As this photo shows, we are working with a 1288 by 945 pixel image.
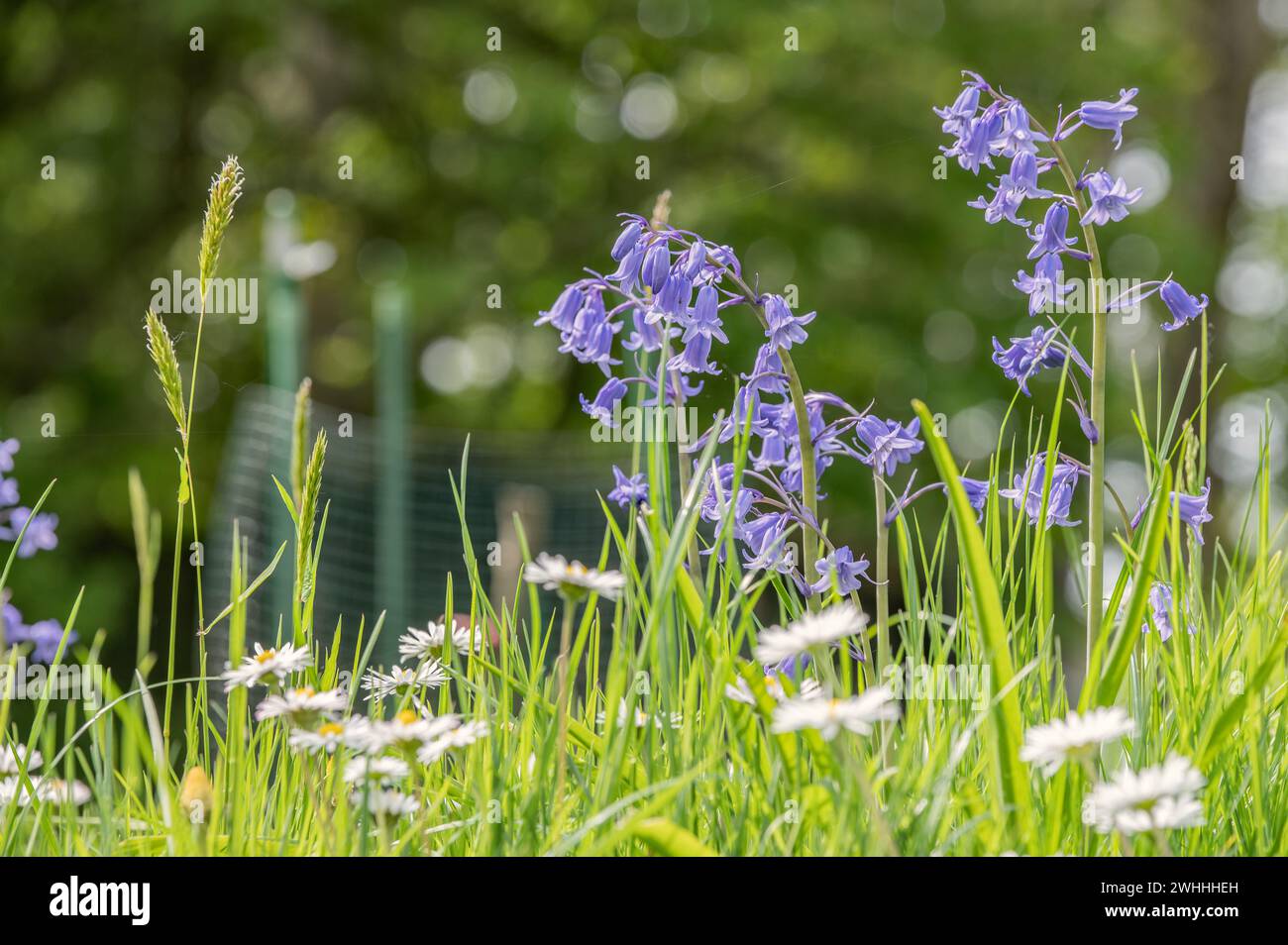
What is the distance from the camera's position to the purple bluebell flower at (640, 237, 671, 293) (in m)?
1.50

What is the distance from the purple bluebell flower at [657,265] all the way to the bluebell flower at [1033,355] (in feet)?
1.35

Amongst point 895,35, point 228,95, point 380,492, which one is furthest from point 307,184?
point 895,35

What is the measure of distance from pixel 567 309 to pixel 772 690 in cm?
58

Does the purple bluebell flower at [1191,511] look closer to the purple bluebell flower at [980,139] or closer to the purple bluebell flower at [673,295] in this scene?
the purple bluebell flower at [980,139]

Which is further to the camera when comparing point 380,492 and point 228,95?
point 228,95

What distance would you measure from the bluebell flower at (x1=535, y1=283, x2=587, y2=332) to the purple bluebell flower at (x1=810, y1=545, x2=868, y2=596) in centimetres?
44

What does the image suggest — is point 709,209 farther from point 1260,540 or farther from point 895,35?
point 1260,540

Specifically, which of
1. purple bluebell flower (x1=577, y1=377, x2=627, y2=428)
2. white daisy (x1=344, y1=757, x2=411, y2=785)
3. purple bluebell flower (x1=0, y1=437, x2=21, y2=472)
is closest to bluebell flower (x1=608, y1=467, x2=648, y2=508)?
purple bluebell flower (x1=577, y1=377, x2=627, y2=428)

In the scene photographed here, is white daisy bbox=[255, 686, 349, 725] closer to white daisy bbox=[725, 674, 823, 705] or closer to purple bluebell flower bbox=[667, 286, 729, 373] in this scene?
white daisy bbox=[725, 674, 823, 705]

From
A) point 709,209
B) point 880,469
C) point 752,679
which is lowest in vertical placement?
point 752,679

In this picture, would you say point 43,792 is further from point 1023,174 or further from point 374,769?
point 1023,174
